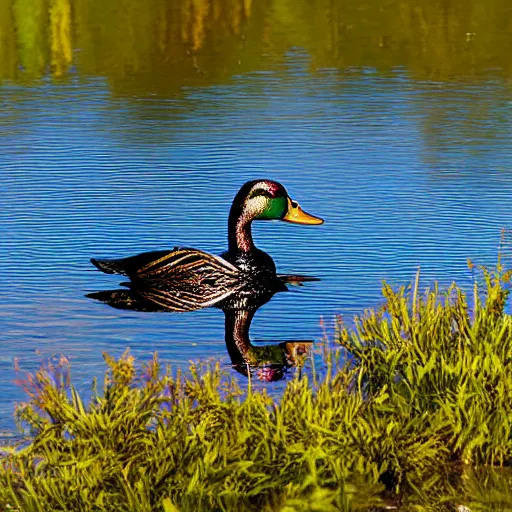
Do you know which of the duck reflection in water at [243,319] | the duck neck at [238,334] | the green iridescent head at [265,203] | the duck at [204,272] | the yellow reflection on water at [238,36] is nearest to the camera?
the duck reflection in water at [243,319]

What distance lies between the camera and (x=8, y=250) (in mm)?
10547

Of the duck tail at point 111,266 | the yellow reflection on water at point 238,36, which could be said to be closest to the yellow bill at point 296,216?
the duck tail at point 111,266

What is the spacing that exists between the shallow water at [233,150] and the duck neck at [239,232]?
0.32 meters

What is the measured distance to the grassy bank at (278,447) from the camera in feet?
17.8

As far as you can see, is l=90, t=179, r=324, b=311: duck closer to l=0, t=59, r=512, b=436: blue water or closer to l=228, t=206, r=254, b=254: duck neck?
l=228, t=206, r=254, b=254: duck neck

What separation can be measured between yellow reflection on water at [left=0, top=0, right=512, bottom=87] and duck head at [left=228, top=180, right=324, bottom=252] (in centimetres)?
759

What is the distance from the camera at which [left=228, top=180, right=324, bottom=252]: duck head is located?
1023 centimetres

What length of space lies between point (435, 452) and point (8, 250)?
17.5 ft

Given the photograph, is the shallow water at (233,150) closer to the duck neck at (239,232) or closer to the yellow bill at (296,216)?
the yellow bill at (296,216)

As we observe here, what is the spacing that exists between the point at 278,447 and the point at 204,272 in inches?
171

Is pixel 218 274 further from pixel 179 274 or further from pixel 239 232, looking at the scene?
pixel 239 232

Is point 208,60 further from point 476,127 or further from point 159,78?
point 476,127

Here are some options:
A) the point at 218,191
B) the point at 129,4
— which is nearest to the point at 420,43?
the point at 129,4

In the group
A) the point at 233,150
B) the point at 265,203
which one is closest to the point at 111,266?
the point at 265,203
